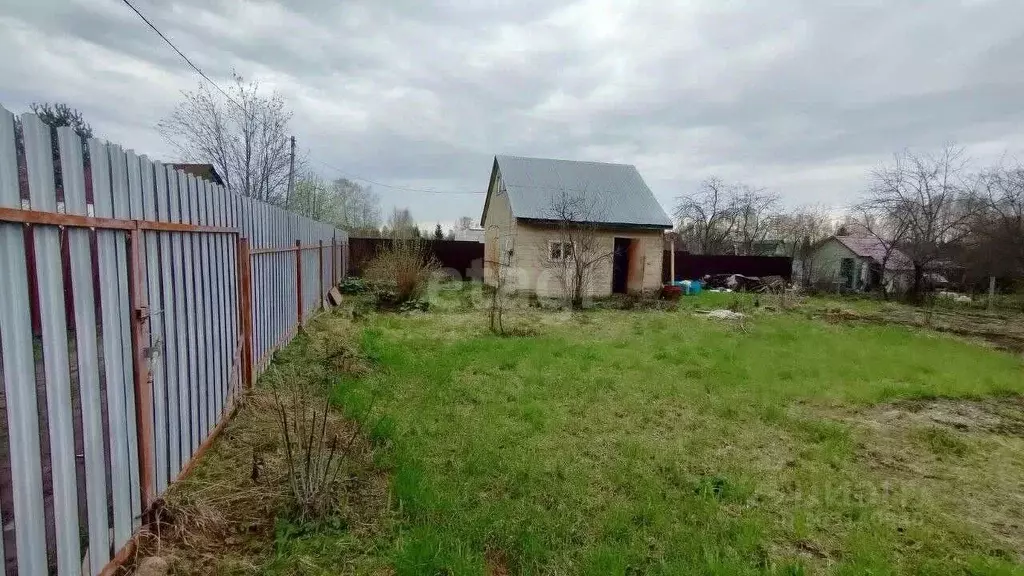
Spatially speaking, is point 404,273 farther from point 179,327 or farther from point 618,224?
point 179,327

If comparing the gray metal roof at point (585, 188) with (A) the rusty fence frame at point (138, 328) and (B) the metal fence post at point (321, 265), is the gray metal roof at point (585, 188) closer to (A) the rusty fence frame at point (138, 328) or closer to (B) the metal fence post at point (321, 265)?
(B) the metal fence post at point (321, 265)

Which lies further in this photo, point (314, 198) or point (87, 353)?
point (314, 198)

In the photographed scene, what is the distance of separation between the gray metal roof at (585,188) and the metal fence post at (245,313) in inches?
400

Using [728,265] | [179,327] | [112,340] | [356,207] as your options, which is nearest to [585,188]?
[728,265]

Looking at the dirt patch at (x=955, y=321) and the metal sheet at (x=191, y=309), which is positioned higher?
the metal sheet at (x=191, y=309)

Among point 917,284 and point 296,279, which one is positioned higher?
point 296,279

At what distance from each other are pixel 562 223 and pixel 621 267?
452 centimetres

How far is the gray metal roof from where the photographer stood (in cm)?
1459

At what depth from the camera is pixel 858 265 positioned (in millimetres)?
21375

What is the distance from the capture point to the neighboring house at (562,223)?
555 inches

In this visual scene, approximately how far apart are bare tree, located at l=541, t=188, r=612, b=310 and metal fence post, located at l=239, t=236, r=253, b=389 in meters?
8.95

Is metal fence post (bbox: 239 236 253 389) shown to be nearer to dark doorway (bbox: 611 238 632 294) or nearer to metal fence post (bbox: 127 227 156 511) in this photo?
metal fence post (bbox: 127 227 156 511)

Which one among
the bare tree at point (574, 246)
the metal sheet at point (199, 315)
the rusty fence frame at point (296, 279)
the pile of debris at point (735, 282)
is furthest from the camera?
the pile of debris at point (735, 282)

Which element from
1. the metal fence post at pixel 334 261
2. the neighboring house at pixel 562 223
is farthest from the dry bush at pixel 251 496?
the neighboring house at pixel 562 223
